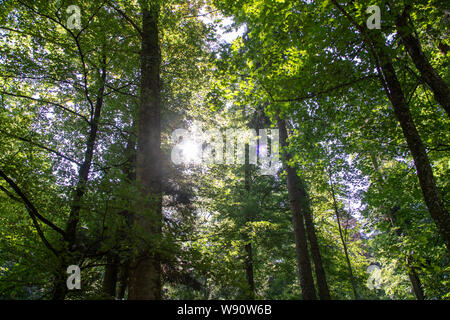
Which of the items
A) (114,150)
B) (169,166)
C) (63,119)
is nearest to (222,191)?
(169,166)

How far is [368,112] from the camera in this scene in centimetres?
566

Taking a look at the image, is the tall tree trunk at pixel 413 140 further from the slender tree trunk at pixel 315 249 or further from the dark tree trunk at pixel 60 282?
the slender tree trunk at pixel 315 249

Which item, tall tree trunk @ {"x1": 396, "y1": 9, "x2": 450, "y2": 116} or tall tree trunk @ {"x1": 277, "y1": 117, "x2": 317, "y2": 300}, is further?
tall tree trunk @ {"x1": 277, "y1": 117, "x2": 317, "y2": 300}

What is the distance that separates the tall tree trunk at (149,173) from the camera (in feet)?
10.7

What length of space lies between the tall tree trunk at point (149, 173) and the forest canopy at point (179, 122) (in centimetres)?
3

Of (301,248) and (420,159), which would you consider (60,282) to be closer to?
(420,159)

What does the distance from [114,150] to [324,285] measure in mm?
10042

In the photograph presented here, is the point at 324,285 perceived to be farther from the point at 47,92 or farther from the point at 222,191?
the point at 47,92

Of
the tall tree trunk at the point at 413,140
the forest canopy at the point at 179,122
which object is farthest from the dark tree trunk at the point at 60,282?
the tall tree trunk at the point at 413,140

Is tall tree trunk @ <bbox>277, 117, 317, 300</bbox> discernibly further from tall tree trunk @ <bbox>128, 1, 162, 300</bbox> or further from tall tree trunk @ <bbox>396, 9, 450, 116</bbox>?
tall tree trunk @ <bbox>128, 1, 162, 300</bbox>

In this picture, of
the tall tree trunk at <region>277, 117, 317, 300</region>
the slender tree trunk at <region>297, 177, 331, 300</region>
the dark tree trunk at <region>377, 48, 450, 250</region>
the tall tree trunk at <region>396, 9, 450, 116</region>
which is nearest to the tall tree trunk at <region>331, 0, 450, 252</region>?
the dark tree trunk at <region>377, 48, 450, 250</region>

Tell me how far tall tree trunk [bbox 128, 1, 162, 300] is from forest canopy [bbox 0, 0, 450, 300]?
26 mm

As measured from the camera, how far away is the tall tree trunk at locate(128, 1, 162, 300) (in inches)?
129

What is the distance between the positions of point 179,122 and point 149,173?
4.90 metres
